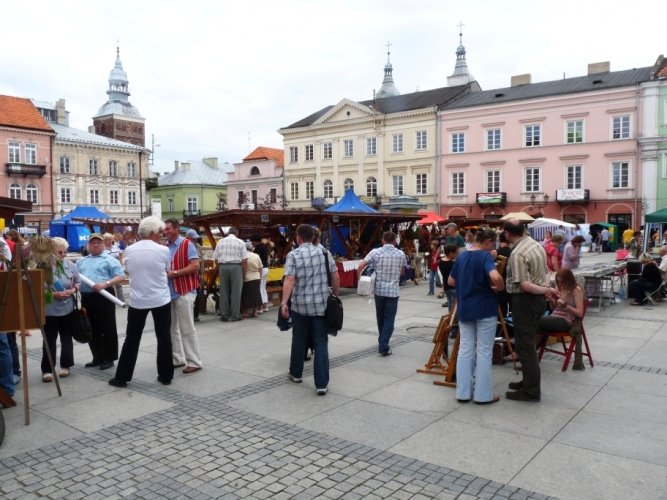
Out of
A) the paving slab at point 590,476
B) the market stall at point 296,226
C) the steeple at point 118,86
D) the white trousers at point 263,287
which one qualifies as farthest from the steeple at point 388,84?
the paving slab at point 590,476

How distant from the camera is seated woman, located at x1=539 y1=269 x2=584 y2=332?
6.65m

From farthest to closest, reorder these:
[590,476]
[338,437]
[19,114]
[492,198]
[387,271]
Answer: [19,114] < [492,198] < [387,271] < [338,437] < [590,476]

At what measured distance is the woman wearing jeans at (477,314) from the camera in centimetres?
538

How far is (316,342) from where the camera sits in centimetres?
591

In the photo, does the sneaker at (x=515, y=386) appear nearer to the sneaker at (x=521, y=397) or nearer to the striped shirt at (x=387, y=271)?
the sneaker at (x=521, y=397)

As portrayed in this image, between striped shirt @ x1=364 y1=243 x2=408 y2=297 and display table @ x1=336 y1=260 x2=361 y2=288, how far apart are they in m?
7.13

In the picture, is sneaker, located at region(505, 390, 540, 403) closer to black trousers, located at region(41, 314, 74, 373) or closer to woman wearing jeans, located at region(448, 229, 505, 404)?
woman wearing jeans, located at region(448, 229, 505, 404)

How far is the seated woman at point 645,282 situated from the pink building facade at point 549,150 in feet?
90.1

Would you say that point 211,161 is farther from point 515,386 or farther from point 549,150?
point 515,386

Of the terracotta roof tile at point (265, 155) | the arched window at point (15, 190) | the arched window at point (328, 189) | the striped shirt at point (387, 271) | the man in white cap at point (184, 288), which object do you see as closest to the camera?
the man in white cap at point (184, 288)

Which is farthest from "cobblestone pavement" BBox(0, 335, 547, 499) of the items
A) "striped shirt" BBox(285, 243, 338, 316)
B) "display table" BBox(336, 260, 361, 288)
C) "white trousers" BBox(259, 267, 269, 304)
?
"display table" BBox(336, 260, 361, 288)

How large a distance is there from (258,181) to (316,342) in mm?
53996

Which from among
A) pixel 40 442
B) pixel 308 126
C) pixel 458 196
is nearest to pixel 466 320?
pixel 40 442

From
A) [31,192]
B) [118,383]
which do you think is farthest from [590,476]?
[31,192]
